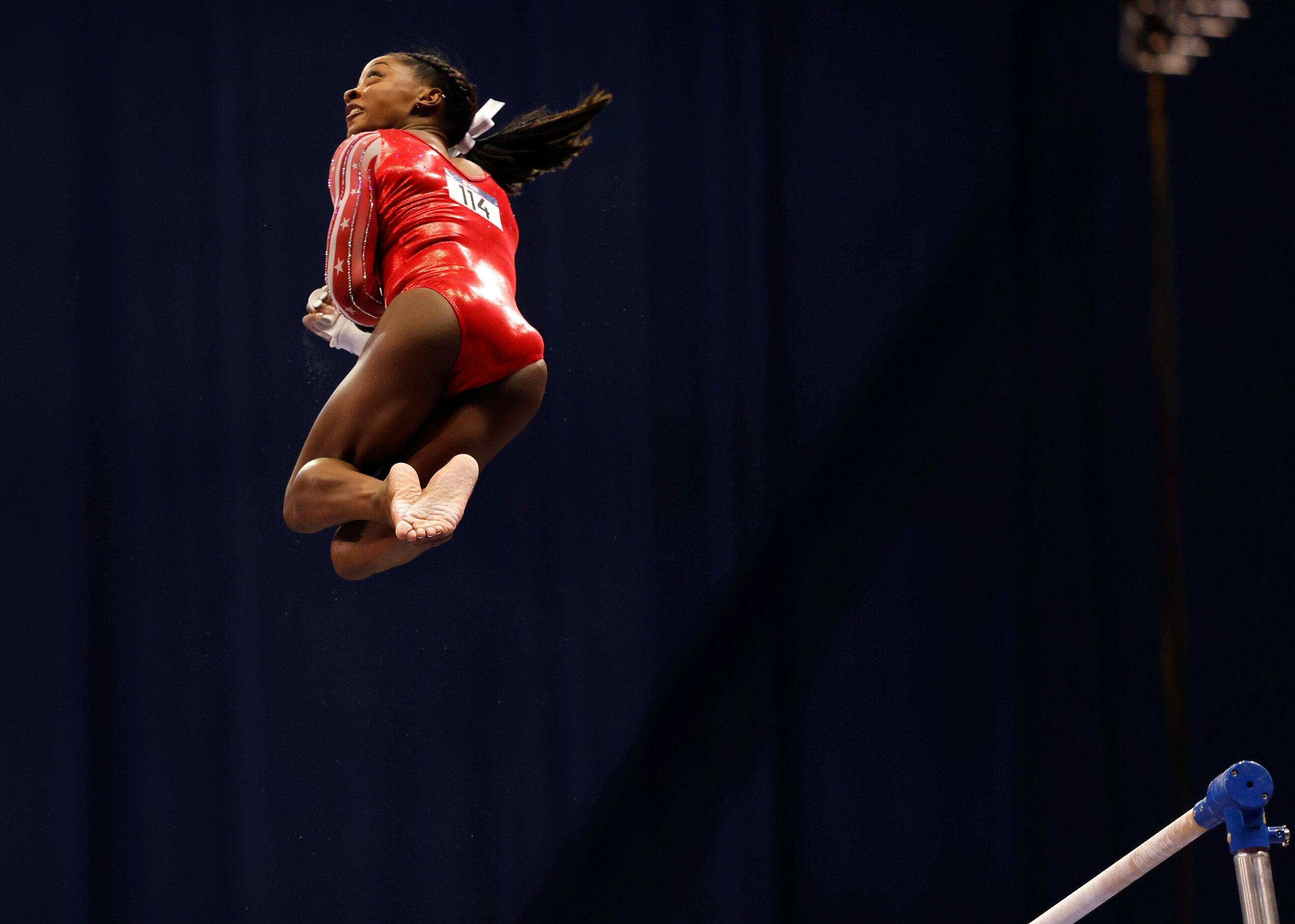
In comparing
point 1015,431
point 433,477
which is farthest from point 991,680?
point 433,477

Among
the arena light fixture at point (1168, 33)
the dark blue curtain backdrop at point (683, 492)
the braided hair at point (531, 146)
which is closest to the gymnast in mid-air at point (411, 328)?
the braided hair at point (531, 146)

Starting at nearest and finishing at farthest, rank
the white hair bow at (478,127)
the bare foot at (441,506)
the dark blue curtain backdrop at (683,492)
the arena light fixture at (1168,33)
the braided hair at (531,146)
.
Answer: the bare foot at (441,506) < the white hair bow at (478,127) < the braided hair at (531,146) < the dark blue curtain backdrop at (683,492) < the arena light fixture at (1168,33)

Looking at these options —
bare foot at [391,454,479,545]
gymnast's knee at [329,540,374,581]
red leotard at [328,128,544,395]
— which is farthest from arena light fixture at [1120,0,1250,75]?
gymnast's knee at [329,540,374,581]

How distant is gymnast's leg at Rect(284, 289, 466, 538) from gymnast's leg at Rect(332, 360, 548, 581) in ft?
0.22

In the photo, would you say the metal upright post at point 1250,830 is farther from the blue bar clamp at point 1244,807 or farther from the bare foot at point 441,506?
the bare foot at point 441,506

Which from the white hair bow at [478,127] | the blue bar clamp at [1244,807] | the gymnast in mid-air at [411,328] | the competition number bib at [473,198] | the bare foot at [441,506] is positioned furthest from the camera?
the white hair bow at [478,127]

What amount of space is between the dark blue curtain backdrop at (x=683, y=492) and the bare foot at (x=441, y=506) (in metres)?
1.23

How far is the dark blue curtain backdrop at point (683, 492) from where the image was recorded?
2.91 metres

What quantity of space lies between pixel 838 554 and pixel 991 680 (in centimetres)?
54

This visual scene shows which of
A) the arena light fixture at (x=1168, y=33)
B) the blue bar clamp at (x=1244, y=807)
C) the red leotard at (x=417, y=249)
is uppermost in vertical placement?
the arena light fixture at (x=1168, y=33)

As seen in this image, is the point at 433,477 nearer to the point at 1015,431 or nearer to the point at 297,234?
the point at 297,234

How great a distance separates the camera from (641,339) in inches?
126

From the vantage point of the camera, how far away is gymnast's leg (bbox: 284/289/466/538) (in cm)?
192

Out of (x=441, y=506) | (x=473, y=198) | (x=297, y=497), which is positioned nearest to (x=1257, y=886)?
(x=441, y=506)
